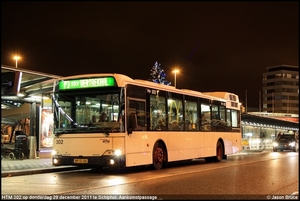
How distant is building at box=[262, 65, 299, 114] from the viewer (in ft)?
408

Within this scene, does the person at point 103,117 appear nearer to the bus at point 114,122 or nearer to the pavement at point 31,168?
the bus at point 114,122

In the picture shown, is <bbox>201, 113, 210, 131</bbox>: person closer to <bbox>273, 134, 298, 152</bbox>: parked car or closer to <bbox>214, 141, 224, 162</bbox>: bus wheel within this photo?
<bbox>214, 141, 224, 162</bbox>: bus wheel

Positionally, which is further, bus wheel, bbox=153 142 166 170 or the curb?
bus wheel, bbox=153 142 166 170

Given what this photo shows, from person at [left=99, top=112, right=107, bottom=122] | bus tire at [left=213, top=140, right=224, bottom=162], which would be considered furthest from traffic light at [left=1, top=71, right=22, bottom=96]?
bus tire at [left=213, top=140, right=224, bottom=162]

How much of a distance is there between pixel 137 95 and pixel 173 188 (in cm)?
495

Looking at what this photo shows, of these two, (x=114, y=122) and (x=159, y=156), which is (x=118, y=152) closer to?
(x=114, y=122)

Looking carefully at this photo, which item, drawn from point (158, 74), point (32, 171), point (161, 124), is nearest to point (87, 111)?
point (32, 171)

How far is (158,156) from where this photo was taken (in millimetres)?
15617

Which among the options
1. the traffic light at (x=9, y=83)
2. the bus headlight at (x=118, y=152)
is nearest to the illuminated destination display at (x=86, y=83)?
the bus headlight at (x=118, y=152)

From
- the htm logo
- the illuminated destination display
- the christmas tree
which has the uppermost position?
the christmas tree

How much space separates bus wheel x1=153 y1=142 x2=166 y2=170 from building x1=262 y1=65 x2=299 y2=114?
366ft

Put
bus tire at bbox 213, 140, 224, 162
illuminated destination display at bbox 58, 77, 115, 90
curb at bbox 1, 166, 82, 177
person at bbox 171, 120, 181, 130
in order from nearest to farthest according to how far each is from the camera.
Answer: curb at bbox 1, 166, 82, 177, illuminated destination display at bbox 58, 77, 115, 90, person at bbox 171, 120, 181, 130, bus tire at bbox 213, 140, 224, 162

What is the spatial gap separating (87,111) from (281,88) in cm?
11867

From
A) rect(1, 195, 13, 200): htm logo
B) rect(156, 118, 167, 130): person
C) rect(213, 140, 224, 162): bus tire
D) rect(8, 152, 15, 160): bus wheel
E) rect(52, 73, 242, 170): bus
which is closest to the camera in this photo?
rect(1, 195, 13, 200): htm logo
